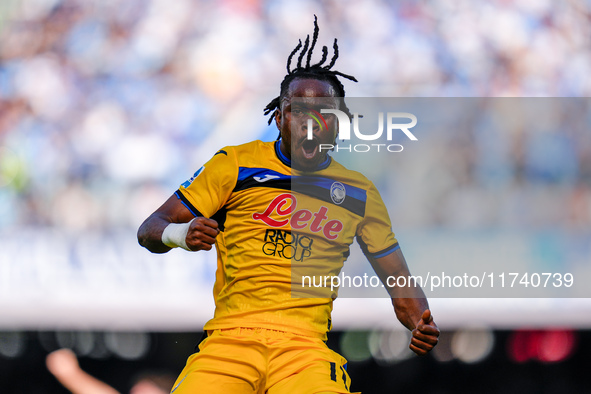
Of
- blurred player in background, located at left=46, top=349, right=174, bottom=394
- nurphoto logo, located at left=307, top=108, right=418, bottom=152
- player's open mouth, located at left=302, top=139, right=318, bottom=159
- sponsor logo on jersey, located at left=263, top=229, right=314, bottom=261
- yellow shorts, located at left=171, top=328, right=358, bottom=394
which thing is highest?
nurphoto logo, located at left=307, top=108, right=418, bottom=152

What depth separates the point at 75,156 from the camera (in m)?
4.37

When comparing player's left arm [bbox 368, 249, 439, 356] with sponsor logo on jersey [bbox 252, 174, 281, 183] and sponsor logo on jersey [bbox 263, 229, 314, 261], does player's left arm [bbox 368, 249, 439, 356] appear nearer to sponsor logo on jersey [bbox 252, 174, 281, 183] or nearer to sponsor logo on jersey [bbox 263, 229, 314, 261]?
sponsor logo on jersey [bbox 263, 229, 314, 261]

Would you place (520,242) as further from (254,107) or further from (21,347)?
(21,347)

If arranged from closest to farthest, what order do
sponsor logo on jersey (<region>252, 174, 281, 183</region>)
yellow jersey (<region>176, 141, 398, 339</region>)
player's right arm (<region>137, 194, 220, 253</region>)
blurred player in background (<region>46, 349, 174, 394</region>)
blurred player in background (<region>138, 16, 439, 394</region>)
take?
player's right arm (<region>137, 194, 220, 253</region>) < blurred player in background (<region>138, 16, 439, 394</region>) < yellow jersey (<region>176, 141, 398, 339</region>) < sponsor logo on jersey (<region>252, 174, 281, 183</region>) < blurred player in background (<region>46, 349, 174, 394</region>)

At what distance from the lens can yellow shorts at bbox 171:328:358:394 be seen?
2004 mm

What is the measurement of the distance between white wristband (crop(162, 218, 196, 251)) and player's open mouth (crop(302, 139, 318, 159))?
1.91 feet

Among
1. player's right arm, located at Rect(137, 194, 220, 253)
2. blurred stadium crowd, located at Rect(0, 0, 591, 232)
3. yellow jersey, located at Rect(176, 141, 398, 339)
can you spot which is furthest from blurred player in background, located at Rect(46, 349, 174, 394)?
player's right arm, located at Rect(137, 194, 220, 253)

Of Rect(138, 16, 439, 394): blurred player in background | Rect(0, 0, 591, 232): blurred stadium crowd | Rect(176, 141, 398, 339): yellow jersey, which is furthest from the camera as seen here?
Rect(0, 0, 591, 232): blurred stadium crowd

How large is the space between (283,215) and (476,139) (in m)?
2.56

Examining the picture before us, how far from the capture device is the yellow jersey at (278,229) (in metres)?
2.24

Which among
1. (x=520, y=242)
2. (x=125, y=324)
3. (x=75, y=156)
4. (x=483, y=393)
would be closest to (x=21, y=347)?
(x=125, y=324)

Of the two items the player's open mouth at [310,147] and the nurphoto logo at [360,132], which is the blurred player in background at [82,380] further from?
the player's open mouth at [310,147]

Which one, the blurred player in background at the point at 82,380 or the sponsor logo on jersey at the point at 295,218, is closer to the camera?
the sponsor logo on jersey at the point at 295,218

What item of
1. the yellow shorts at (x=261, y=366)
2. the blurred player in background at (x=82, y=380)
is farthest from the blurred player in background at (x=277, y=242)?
the blurred player in background at (x=82, y=380)
